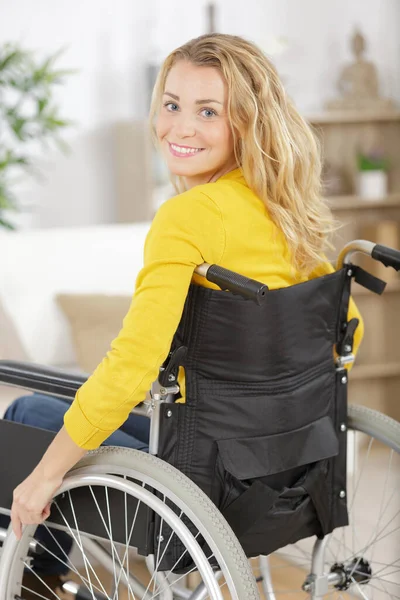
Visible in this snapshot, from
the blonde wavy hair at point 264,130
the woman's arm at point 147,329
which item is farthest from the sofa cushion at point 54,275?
the woman's arm at point 147,329

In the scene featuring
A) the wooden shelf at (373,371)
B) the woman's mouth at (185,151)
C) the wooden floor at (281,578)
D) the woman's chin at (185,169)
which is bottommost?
the wooden floor at (281,578)

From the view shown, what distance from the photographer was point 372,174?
399 centimetres

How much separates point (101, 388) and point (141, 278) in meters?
0.18

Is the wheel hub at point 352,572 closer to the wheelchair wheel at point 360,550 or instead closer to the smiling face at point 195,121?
the wheelchair wheel at point 360,550

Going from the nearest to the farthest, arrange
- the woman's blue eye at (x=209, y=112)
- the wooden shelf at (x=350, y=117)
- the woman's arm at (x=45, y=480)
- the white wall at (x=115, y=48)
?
1. the woman's arm at (x=45, y=480)
2. the woman's blue eye at (x=209, y=112)
3. the wooden shelf at (x=350, y=117)
4. the white wall at (x=115, y=48)

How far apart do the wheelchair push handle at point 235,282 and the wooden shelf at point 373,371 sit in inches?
99.4

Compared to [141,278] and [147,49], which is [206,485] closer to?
[141,278]

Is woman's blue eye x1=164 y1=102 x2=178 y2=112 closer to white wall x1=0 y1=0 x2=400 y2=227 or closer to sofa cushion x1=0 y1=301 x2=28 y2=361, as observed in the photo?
sofa cushion x1=0 y1=301 x2=28 y2=361

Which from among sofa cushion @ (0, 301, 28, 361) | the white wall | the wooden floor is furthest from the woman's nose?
the white wall

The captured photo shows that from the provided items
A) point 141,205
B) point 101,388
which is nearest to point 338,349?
point 101,388

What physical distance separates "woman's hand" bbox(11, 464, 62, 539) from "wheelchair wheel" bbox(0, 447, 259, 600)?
0.03m

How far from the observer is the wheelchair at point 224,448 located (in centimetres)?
133

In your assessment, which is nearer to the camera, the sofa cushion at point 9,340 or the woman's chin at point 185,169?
the woman's chin at point 185,169

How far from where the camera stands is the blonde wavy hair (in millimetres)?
1450
